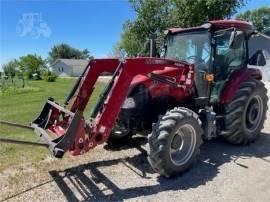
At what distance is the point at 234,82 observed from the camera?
6.19 m

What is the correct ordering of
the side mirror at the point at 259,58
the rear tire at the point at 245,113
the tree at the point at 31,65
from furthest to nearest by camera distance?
the tree at the point at 31,65
the side mirror at the point at 259,58
the rear tire at the point at 245,113

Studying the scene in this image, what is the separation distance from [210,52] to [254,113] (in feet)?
5.42

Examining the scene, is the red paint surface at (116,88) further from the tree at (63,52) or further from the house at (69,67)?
the tree at (63,52)

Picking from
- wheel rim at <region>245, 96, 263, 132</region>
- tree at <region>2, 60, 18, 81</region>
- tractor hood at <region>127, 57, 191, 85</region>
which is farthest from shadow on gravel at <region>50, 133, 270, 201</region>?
tree at <region>2, 60, 18, 81</region>

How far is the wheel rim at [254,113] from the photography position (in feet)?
21.2

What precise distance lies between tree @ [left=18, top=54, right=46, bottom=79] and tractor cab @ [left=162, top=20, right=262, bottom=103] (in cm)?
5245

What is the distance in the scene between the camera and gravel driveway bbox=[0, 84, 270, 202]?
4367 mm

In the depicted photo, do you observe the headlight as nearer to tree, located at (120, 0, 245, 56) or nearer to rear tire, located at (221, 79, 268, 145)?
rear tire, located at (221, 79, 268, 145)

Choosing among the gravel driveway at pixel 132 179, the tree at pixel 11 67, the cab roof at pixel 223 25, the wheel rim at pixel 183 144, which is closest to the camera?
the gravel driveway at pixel 132 179

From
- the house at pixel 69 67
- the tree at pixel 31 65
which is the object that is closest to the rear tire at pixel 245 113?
the tree at pixel 31 65

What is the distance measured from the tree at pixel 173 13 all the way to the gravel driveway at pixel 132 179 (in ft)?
27.9

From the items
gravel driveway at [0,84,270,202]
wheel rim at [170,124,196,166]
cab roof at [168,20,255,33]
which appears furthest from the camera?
cab roof at [168,20,255,33]

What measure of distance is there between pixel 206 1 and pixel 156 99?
11889mm

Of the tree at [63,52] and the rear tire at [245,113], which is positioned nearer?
the rear tire at [245,113]
